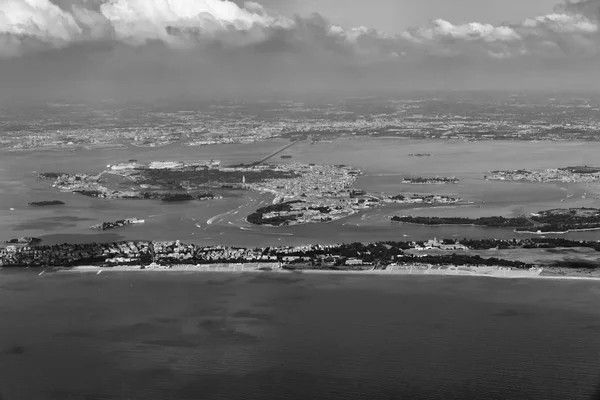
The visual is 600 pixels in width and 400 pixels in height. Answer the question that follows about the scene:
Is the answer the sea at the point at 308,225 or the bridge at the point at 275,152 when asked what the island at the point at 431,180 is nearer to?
the sea at the point at 308,225

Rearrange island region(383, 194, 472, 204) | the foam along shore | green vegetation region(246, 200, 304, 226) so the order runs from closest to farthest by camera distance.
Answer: the foam along shore
green vegetation region(246, 200, 304, 226)
island region(383, 194, 472, 204)

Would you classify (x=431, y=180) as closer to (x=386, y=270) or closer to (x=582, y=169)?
(x=582, y=169)

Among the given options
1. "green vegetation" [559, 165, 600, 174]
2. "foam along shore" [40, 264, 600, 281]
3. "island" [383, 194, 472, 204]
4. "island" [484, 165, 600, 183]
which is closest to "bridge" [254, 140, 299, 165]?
"island" [484, 165, 600, 183]

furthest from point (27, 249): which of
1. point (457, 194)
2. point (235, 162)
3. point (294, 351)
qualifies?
point (235, 162)

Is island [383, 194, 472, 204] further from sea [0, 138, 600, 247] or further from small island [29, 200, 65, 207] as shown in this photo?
small island [29, 200, 65, 207]

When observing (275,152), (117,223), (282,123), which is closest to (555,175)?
(275,152)

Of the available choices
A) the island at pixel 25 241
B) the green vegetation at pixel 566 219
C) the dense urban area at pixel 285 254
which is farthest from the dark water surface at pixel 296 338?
the green vegetation at pixel 566 219
